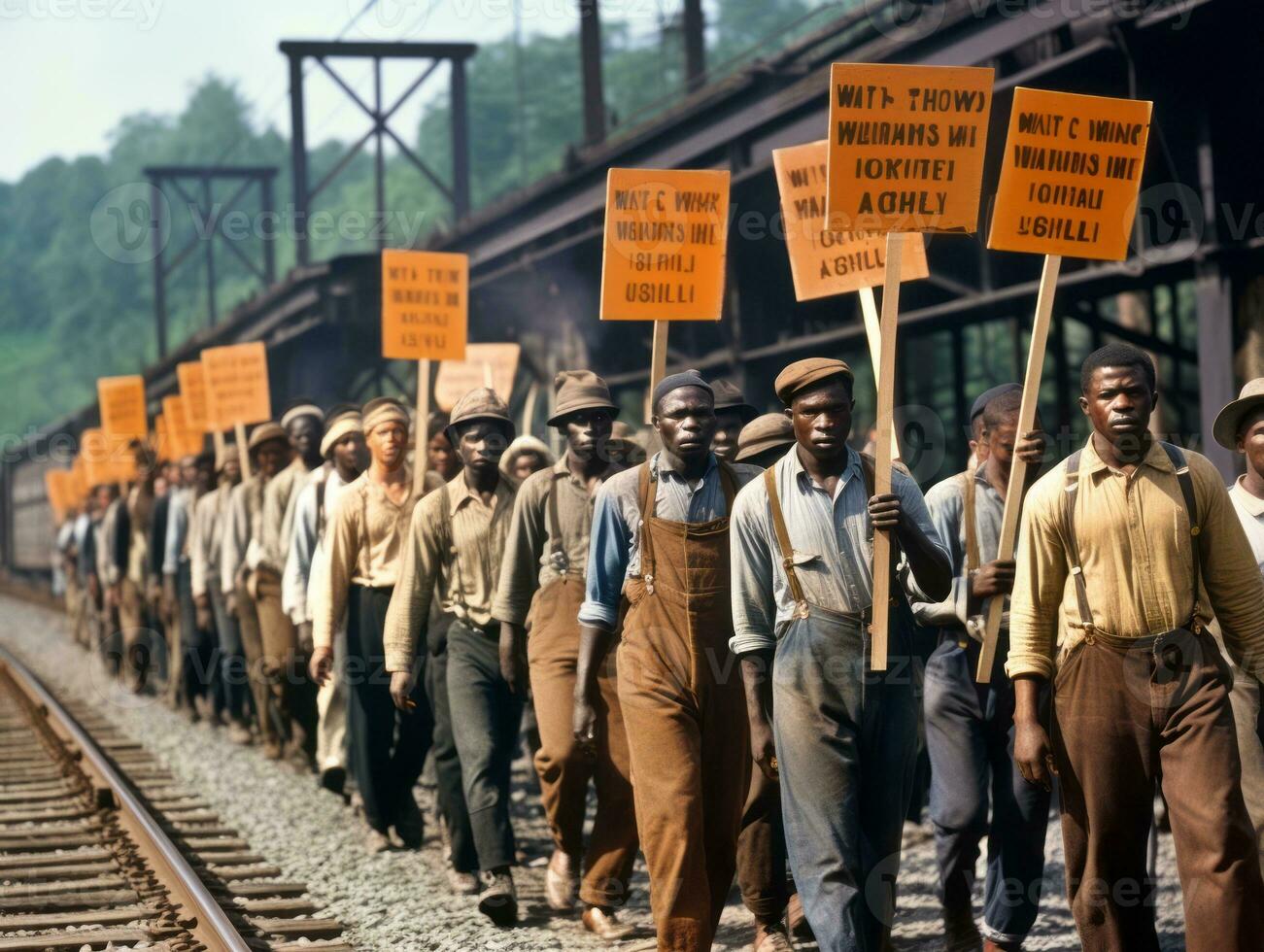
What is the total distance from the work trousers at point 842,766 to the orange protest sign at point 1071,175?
62.6 inches

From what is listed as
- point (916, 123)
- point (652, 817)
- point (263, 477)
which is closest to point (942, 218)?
point (916, 123)

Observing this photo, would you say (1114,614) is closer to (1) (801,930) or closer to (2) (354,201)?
(1) (801,930)

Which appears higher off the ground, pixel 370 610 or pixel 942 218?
pixel 942 218

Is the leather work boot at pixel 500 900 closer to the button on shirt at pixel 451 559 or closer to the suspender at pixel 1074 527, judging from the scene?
the button on shirt at pixel 451 559

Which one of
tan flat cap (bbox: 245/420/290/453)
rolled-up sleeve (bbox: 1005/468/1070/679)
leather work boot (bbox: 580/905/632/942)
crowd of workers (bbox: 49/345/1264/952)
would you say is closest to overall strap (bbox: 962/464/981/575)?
crowd of workers (bbox: 49/345/1264/952)

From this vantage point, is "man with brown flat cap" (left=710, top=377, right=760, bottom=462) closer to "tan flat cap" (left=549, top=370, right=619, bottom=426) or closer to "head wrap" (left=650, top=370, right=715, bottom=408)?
"tan flat cap" (left=549, top=370, right=619, bottom=426)

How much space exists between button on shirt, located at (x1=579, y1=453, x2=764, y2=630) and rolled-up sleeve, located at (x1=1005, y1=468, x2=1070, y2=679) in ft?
4.30

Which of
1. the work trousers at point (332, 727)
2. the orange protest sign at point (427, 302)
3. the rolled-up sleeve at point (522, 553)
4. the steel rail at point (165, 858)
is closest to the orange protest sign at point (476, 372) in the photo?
the orange protest sign at point (427, 302)

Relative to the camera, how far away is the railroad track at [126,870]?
805 centimetres

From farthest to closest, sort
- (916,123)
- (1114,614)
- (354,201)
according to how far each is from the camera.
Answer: (354,201)
(916,123)
(1114,614)

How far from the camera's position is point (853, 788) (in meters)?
6.16

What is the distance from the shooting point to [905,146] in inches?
266

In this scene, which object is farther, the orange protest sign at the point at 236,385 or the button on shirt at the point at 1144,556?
the orange protest sign at the point at 236,385

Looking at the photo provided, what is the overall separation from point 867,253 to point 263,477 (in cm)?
662
